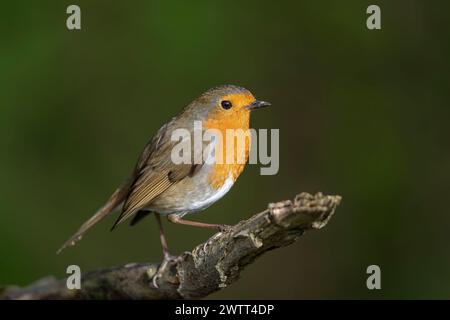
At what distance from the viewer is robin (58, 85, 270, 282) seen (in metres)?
4.70

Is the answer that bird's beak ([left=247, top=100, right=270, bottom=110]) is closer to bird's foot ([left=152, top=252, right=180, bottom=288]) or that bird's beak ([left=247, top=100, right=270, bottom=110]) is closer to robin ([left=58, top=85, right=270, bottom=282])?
robin ([left=58, top=85, right=270, bottom=282])

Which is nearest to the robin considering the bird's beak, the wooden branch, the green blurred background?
the bird's beak

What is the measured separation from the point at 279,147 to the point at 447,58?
5.66 feet

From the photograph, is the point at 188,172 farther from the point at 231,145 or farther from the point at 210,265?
the point at 210,265

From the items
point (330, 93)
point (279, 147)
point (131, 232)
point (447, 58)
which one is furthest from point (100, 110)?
point (447, 58)

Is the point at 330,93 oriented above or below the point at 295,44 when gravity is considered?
below

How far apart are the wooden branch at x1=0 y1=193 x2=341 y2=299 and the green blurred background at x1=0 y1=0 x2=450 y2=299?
60.6 inches

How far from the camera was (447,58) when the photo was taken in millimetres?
6703

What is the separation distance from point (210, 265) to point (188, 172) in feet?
3.16

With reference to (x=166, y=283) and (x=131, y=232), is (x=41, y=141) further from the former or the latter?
(x=166, y=283)

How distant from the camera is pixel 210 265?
155 inches

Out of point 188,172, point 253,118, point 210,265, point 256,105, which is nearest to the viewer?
point 210,265

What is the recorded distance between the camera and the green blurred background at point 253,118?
6441 millimetres

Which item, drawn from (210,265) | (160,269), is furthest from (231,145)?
(210,265)
